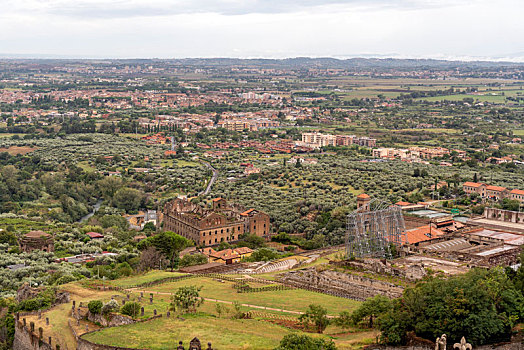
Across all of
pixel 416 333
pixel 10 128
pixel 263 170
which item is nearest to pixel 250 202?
pixel 263 170

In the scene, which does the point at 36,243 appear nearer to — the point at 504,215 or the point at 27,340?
the point at 27,340

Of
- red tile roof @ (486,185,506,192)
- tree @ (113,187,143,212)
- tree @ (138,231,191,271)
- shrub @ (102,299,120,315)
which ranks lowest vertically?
tree @ (113,187,143,212)

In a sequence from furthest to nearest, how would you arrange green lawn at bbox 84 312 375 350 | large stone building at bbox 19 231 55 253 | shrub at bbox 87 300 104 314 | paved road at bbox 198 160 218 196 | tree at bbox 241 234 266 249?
1. paved road at bbox 198 160 218 196
2. tree at bbox 241 234 266 249
3. large stone building at bbox 19 231 55 253
4. shrub at bbox 87 300 104 314
5. green lawn at bbox 84 312 375 350

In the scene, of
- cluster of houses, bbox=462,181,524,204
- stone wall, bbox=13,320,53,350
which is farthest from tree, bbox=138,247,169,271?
cluster of houses, bbox=462,181,524,204

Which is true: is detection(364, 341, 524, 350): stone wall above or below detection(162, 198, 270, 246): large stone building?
above

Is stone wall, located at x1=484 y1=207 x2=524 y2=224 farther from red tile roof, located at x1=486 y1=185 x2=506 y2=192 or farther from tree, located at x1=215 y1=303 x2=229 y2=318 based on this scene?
tree, located at x1=215 y1=303 x2=229 y2=318

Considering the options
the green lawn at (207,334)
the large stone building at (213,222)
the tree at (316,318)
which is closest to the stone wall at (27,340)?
the green lawn at (207,334)

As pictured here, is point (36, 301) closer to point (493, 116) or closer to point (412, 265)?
point (412, 265)

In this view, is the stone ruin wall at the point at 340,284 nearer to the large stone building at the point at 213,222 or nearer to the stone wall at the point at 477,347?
the stone wall at the point at 477,347
